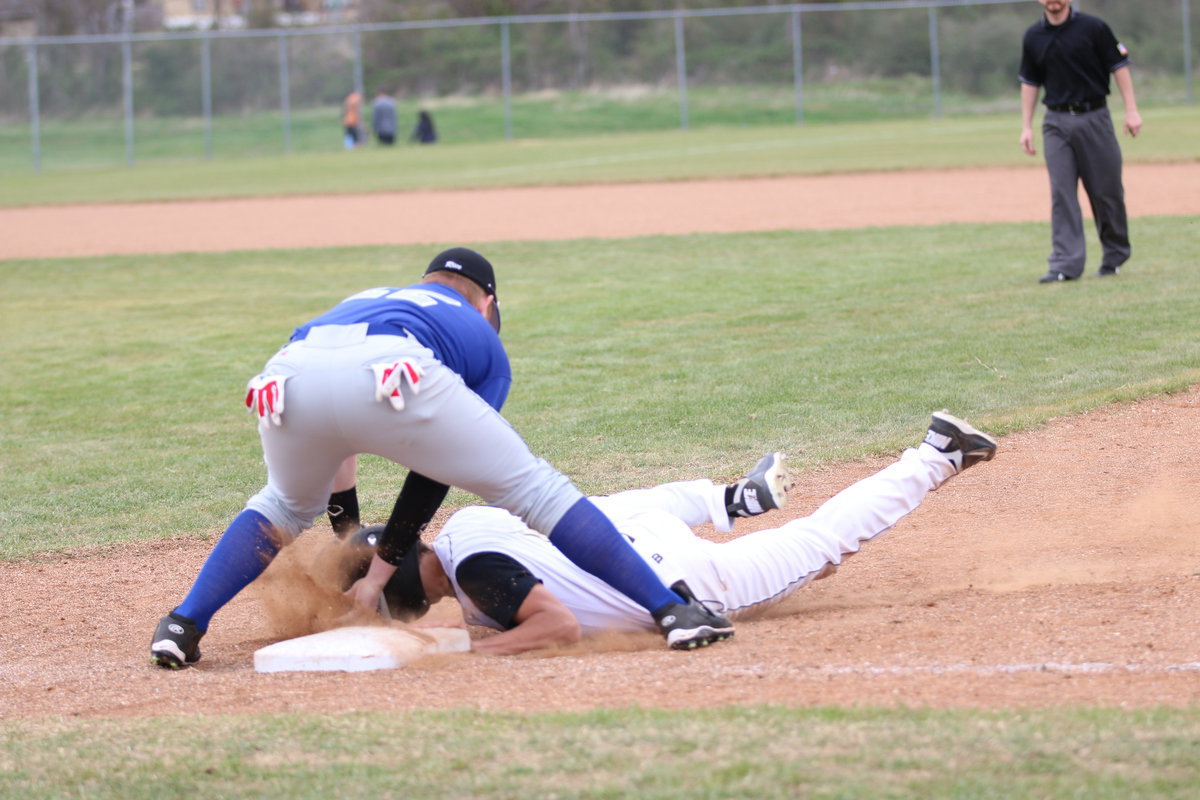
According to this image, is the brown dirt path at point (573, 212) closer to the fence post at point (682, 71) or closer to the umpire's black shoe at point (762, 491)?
the umpire's black shoe at point (762, 491)

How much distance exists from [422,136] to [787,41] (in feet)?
33.4

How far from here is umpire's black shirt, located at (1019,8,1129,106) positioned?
1009 cm

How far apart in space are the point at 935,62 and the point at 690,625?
107 feet

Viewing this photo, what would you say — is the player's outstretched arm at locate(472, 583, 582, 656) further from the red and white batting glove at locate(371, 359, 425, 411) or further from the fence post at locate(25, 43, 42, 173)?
the fence post at locate(25, 43, 42, 173)

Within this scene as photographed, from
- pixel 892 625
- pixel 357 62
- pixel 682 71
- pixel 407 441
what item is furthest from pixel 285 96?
pixel 892 625

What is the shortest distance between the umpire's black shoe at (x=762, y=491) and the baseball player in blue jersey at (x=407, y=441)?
0.51 m

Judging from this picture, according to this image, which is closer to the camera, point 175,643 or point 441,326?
point 441,326

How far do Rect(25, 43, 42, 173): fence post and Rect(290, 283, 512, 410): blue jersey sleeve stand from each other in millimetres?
32178

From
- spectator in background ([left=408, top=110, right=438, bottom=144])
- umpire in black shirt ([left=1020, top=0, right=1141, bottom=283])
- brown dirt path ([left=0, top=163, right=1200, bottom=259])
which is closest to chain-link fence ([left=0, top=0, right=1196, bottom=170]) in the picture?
spectator in background ([left=408, top=110, right=438, bottom=144])

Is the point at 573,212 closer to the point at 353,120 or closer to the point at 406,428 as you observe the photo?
the point at 406,428

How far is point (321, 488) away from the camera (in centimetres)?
431

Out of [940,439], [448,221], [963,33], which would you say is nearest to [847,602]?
[940,439]

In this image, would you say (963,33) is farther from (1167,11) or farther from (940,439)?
(940,439)

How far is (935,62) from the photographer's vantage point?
113ft
